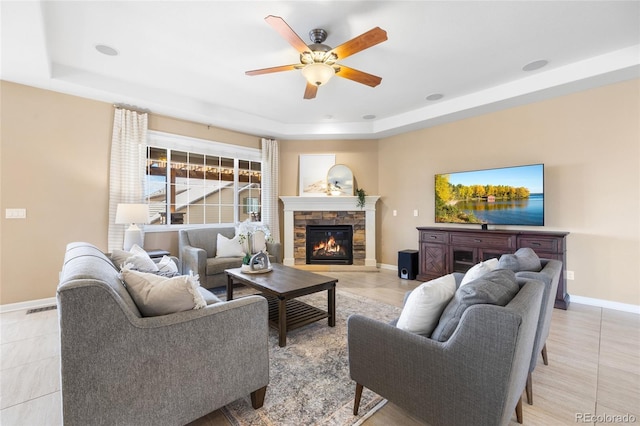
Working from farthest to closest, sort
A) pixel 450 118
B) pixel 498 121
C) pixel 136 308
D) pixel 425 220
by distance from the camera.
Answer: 1. pixel 425 220
2. pixel 450 118
3. pixel 498 121
4. pixel 136 308

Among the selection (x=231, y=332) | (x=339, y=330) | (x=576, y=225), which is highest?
(x=576, y=225)

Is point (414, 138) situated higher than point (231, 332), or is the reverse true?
point (414, 138)

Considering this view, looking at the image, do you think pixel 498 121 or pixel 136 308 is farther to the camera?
pixel 498 121

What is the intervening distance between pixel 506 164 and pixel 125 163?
5605 millimetres

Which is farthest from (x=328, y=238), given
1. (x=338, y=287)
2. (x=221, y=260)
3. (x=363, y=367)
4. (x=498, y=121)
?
→ (x=363, y=367)

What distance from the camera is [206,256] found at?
396cm

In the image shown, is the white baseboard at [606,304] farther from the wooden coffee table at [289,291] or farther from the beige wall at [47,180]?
the beige wall at [47,180]

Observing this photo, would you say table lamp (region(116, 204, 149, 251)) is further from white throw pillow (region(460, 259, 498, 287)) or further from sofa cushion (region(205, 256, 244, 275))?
white throw pillow (region(460, 259, 498, 287))

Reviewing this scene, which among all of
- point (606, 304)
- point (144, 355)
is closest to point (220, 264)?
point (144, 355)

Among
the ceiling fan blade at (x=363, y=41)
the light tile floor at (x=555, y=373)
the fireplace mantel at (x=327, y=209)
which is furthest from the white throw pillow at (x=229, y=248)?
the ceiling fan blade at (x=363, y=41)

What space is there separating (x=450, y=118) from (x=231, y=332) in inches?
183

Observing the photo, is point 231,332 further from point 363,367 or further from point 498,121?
point 498,121

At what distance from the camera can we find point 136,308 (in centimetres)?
140

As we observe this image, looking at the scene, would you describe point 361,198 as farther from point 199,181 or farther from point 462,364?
point 462,364
